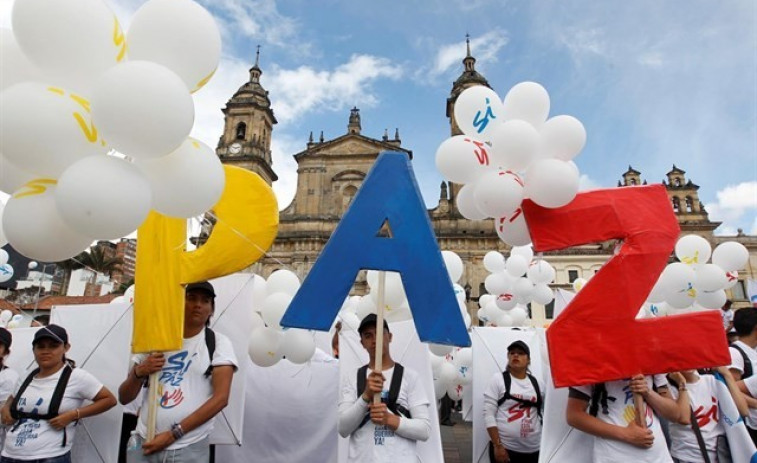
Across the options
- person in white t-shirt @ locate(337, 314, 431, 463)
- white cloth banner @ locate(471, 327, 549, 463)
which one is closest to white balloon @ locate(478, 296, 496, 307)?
white cloth banner @ locate(471, 327, 549, 463)

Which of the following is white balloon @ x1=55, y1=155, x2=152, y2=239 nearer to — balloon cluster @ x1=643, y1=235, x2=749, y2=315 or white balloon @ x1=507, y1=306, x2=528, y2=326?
balloon cluster @ x1=643, y1=235, x2=749, y2=315

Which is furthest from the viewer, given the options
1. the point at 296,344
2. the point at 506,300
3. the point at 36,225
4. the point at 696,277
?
the point at 506,300

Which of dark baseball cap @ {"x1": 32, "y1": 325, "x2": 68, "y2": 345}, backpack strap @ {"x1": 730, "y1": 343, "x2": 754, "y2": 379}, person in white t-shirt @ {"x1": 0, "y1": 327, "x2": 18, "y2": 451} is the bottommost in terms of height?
backpack strap @ {"x1": 730, "y1": 343, "x2": 754, "y2": 379}

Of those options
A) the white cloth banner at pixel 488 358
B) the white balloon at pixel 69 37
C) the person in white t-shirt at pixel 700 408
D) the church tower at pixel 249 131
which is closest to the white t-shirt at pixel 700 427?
the person in white t-shirt at pixel 700 408

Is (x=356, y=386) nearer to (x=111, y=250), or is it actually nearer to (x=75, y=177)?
(x=75, y=177)

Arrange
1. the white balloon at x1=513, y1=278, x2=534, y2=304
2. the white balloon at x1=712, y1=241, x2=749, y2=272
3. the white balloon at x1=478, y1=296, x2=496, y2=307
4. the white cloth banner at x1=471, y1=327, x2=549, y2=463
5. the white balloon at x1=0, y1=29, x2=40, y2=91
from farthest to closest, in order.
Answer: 1. the white balloon at x1=478, y1=296, x2=496, y2=307
2. the white balloon at x1=513, y1=278, x2=534, y2=304
3. the white balloon at x1=712, y1=241, x2=749, y2=272
4. the white cloth banner at x1=471, y1=327, x2=549, y2=463
5. the white balloon at x1=0, y1=29, x2=40, y2=91

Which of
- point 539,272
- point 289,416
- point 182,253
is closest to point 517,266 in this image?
point 539,272

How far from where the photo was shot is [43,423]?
9.30 ft

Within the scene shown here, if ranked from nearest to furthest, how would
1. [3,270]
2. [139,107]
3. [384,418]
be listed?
1. [139,107]
2. [384,418]
3. [3,270]

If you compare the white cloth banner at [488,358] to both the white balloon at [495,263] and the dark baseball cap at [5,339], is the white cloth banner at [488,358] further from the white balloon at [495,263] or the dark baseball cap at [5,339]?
the dark baseball cap at [5,339]

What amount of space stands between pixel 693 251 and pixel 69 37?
5.39 metres

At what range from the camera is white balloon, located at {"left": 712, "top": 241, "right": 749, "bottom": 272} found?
189 inches

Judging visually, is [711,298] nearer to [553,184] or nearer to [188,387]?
[553,184]

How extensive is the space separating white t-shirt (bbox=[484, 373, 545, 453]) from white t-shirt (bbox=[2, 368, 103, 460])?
2981 millimetres
